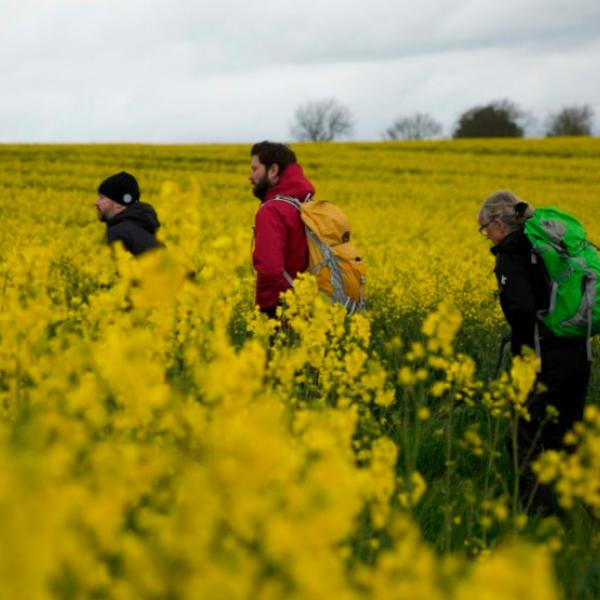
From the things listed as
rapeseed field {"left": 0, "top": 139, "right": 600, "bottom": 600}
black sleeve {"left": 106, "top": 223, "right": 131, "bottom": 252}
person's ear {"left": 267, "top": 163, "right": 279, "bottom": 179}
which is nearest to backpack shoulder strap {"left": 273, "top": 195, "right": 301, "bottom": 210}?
person's ear {"left": 267, "top": 163, "right": 279, "bottom": 179}

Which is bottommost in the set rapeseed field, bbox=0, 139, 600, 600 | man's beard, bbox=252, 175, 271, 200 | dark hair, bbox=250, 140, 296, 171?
rapeseed field, bbox=0, 139, 600, 600

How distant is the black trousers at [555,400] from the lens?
4.75 metres

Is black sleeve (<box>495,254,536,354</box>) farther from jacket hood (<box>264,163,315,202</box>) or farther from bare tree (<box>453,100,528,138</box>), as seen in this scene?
bare tree (<box>453,100,528,138</box>)

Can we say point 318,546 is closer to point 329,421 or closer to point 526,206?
point 329,421

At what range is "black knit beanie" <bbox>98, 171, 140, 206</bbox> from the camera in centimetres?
539

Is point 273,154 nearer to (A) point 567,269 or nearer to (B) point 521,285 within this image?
(B) point 521,285

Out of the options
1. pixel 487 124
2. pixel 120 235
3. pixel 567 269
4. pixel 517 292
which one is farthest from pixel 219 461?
pixel 487 124

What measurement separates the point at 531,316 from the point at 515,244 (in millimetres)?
345

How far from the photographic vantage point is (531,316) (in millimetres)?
4590

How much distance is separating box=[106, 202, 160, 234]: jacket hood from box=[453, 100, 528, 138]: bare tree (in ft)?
188

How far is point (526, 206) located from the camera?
467 cm

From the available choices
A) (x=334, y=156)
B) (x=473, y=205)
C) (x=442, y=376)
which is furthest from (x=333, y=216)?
(x=334, y=156)

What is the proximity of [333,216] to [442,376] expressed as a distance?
7.98 feet

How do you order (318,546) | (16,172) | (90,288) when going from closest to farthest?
(318,546)
(90,288)
(16,172)
